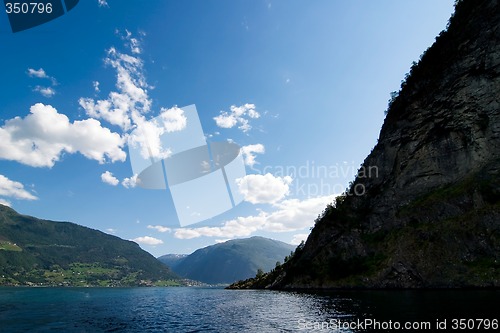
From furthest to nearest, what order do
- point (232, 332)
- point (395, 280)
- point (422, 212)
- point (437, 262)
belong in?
point (422, 212) < point (395, 280) < point (437, 262) < point (232, 332)

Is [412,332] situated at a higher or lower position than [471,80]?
lower

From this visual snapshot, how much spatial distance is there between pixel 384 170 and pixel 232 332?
112 m

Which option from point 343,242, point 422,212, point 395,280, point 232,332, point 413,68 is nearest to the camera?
point 232,332

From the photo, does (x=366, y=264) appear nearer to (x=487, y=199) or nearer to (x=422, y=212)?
(x=422, y=212)

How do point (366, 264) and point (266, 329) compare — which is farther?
point (366, 264)

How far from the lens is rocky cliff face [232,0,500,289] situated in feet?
289

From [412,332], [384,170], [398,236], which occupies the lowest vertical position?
[412,332]

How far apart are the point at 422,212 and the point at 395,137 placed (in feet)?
123

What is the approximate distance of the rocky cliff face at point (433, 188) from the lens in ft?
289

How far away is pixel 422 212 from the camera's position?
338 feet

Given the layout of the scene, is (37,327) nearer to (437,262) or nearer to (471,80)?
(437,262)

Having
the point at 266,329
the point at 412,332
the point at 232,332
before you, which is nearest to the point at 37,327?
the point at 232,332

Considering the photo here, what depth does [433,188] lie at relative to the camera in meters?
109

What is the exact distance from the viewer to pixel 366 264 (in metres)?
109
